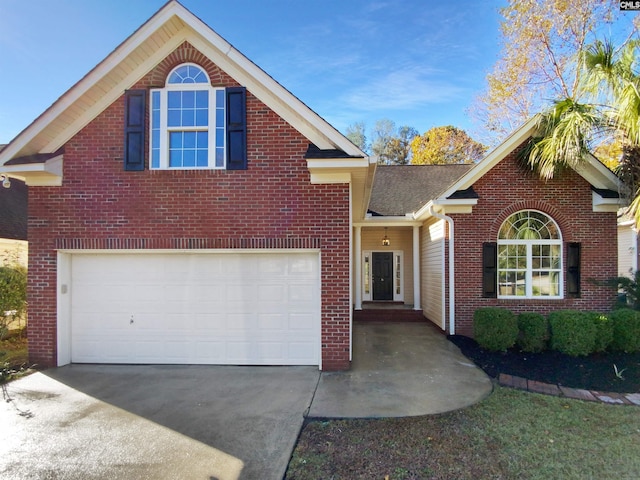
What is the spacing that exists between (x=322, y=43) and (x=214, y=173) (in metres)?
9.08

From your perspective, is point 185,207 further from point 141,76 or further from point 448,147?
point 448,147

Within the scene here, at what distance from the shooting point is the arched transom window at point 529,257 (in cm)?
957

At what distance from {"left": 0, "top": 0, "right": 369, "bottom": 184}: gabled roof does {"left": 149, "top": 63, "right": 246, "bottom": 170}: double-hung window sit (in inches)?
16.7

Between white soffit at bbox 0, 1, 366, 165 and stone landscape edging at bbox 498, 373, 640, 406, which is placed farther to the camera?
white soffit at bbox 0, 1, 366, 165

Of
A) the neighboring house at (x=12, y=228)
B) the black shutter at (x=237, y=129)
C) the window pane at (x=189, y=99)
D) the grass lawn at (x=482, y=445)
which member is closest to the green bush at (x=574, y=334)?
the grass lawn at (x=482, y=445)

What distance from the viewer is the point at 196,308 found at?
7.26m

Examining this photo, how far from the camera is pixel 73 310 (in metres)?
7.38

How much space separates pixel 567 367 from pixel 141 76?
9933 mm

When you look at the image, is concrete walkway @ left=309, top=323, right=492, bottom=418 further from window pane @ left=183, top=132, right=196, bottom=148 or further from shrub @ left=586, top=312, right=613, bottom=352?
window pane @ left=183, top=132, right=196, bottom=148

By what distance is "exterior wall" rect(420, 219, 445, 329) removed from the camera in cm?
1022

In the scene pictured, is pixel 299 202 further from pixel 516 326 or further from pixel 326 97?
pixel 326 97

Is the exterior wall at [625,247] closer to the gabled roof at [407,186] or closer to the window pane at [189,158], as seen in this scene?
the gabled roof at [407,186]

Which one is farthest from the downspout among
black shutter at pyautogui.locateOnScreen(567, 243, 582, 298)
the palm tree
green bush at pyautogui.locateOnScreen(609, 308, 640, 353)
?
green bush at pyautogui.locateOnScreen(609, 308, 640, 353)

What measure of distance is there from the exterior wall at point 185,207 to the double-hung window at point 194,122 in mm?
168
